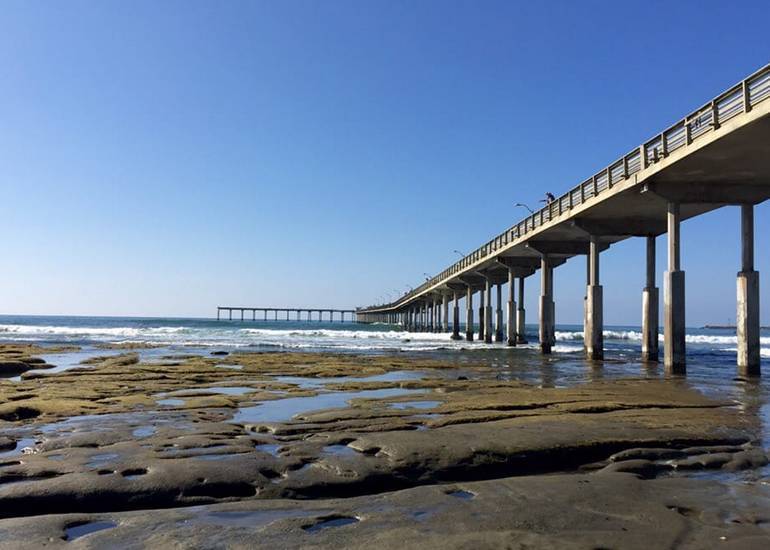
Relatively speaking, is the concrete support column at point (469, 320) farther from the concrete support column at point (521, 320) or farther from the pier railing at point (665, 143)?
the pier railing at point (665, 143)

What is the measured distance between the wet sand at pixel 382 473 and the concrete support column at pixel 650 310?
1868 cm

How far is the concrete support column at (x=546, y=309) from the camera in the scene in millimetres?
39844

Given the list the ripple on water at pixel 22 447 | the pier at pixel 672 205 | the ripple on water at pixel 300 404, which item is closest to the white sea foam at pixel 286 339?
the pier at pixel 672 205

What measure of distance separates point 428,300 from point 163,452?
9744 centimetres

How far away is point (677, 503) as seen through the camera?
5.68m

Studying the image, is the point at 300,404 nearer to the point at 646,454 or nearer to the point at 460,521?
the point at 646,454

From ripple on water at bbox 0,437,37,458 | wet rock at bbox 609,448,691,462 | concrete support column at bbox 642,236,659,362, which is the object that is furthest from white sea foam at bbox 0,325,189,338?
wet rock at bbox 609,448,691,462

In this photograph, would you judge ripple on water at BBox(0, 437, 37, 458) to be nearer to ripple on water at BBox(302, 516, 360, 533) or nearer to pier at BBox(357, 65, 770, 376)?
ripple on water at BBox(302, 516, 360, 533)

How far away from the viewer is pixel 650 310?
1216 inches

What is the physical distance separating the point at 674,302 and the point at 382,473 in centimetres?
2020

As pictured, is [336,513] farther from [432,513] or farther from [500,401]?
[500,401]

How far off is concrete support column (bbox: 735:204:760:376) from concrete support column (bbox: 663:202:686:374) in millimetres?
1869

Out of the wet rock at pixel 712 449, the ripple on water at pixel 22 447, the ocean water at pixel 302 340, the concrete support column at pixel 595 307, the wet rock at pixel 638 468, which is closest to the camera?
the wet rock at pixel 638 468

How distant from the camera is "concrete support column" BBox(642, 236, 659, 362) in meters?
30.8
